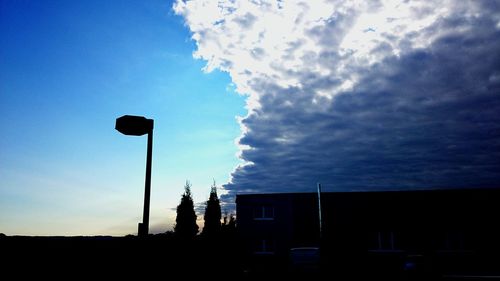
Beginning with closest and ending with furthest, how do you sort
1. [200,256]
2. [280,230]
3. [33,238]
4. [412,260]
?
[33,238], [200,256], [412,260], [280,230]

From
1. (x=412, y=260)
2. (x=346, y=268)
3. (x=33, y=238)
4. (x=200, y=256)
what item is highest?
(x=33, y=238)

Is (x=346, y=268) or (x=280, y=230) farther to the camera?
(x=280, y=230)

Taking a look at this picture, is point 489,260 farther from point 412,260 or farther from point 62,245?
point 62,245

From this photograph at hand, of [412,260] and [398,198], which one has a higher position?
[398,198]

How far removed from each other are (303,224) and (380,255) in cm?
739

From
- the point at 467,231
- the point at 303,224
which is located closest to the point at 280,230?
the point at 303,224

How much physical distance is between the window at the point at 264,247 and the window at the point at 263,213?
2.15 meters

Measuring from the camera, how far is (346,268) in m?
29.7

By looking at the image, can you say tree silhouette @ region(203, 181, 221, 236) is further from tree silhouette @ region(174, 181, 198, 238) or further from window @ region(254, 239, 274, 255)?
window @ region(254, 239, 274, 255)

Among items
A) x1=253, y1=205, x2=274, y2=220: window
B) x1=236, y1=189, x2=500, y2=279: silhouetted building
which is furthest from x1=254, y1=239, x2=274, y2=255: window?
x1=253, y1=205, x2=274, y2=220: window

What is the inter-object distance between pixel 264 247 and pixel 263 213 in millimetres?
3164

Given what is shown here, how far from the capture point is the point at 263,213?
3400 cm

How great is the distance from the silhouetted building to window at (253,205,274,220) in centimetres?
10

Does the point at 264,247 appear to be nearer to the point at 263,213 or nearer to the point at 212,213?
the point at 263,213
